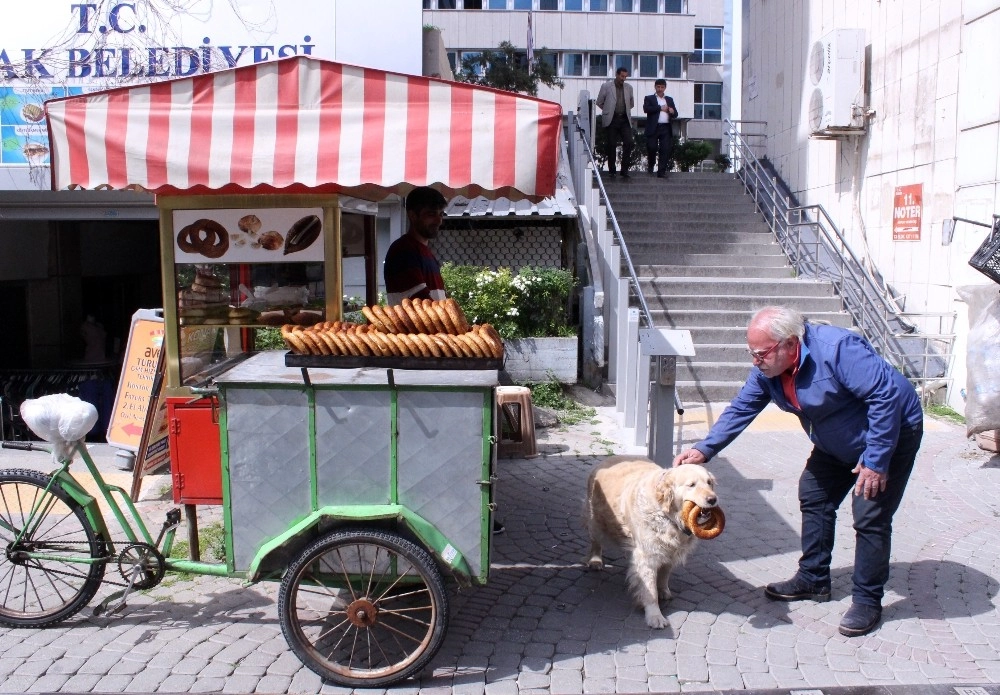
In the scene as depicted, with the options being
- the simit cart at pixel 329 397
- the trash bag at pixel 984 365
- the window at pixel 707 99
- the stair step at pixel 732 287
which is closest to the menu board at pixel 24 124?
the simit cart at pixel 329 397

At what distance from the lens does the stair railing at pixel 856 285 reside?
9398mm

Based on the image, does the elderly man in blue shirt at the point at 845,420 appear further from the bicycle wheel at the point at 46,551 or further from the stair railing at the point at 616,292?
the bicycle wheel at the point at 46,551

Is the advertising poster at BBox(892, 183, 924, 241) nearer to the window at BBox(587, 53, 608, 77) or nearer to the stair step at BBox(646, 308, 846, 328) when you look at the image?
the stair step at BBox(646, 308, 846, 328)

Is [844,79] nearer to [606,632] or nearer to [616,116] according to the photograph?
[616,116]

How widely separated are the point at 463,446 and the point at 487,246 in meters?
8.77

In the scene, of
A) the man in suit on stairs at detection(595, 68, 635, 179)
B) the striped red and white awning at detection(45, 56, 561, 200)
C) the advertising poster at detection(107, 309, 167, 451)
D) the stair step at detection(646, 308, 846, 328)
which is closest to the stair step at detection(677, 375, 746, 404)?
the stair step at detection(646, 308, 846, 328)

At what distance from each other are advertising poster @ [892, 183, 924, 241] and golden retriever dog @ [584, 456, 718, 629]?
6982mm

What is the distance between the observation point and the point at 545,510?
6.11 metres

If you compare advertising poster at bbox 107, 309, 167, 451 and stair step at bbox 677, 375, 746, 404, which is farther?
stair step at bbox 677, 375, 746, 404

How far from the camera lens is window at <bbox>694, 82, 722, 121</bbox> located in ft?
136

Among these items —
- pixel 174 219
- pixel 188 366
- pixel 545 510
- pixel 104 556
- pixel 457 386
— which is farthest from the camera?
pixel 545 510

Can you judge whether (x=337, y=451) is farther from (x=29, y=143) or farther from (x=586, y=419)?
(x=29, y=143)

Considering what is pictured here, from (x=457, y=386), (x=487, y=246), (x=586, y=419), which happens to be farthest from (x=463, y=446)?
(x=487, y=246)

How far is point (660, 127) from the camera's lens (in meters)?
15.1
